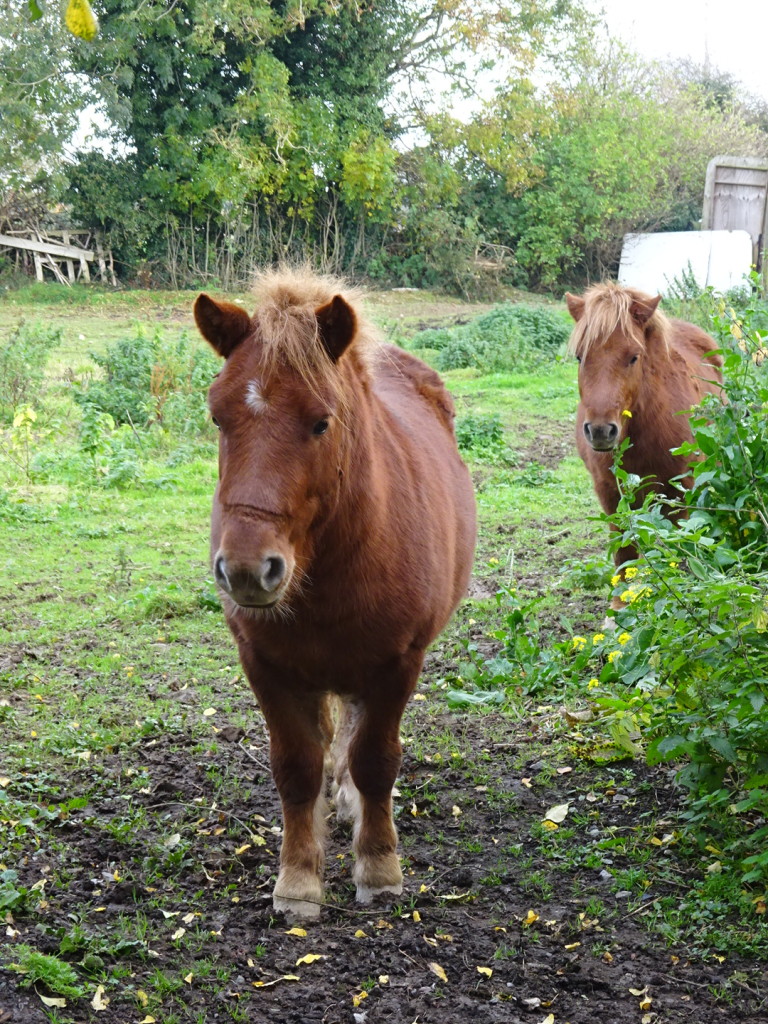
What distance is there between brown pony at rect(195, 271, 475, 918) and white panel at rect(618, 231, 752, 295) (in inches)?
379

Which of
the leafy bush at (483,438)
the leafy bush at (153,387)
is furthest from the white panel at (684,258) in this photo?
the leafy bush at (153,387)

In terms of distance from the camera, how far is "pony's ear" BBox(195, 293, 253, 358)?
9.58 feet

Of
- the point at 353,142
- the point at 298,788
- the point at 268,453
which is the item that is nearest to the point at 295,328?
the point at 268,453

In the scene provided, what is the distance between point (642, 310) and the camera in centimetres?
603

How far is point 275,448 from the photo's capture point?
2.77m

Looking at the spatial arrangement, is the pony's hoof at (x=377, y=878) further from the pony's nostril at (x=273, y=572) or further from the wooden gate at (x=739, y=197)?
the wooden gate at (x=739, y=197)

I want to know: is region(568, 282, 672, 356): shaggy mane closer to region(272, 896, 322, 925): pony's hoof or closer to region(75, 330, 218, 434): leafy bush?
region(272, 896, 322, 925): pony's hoof

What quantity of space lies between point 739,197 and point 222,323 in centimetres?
1404

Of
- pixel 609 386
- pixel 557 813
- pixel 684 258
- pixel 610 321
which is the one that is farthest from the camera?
pixel 684 258

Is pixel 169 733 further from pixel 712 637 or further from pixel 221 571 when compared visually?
pixel 712 637

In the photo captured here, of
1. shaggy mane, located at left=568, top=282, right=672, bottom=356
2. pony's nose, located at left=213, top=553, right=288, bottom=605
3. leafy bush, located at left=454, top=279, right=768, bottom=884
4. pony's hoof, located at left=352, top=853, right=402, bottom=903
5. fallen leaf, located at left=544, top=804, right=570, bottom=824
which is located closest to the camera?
pony's nose, located at left=213, top=553, right=288, bottom=605

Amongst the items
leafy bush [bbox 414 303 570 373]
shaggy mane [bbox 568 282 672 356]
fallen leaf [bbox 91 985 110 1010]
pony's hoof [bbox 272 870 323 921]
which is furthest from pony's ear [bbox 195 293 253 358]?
leafy bush [bbox 414 303 570 373]

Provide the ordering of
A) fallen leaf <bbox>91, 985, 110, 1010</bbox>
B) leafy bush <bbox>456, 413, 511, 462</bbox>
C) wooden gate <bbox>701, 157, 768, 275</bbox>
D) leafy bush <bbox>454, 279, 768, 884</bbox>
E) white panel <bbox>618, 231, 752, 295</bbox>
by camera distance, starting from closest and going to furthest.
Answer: fallen leaf <bbox>91, 985, 110, 1010</bbox> → leafy bush <bbox>454, 279, 768, 884</bbox> → leafy bush <bbox>456, 413, 511, 462</bbox> → wooden gate <bbox>701, 157, 768, 275</bbox> → white panel <bbox>618, 231, 752, 295</bbox>

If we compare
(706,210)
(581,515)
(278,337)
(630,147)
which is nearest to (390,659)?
(278,337)
